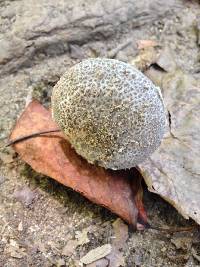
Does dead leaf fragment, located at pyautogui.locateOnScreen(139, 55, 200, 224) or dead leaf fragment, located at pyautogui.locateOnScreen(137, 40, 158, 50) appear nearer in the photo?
dead leaf fragment, located at pyautogui.locateOnScreen(139, 55, 200, 224)

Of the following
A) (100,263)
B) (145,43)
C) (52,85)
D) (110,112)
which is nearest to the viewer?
(110,112)

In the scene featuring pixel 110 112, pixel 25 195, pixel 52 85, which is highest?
pixel 110 112

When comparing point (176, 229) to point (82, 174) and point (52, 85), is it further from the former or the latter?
point (52, 85)

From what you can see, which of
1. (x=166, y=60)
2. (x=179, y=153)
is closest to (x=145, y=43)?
(x=166, y=60)

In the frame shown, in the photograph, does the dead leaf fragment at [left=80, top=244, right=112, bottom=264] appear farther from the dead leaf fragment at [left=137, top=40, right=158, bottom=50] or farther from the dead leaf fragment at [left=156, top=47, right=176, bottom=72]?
the dead leaf fragment at [left=137, top=40, right=158, bottom=50]

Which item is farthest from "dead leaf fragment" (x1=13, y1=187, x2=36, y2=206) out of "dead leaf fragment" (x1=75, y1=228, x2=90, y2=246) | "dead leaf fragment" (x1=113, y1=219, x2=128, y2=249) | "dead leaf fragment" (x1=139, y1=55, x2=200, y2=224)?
"dead leaf fragment" (x1=139, y1=55, x2=200, y2=224)

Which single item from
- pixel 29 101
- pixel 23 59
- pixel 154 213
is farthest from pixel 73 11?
pixel 154 213

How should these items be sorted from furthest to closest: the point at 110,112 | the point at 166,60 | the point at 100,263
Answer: the point at 166,60 < the point at 100,263 < the point at 110,112
